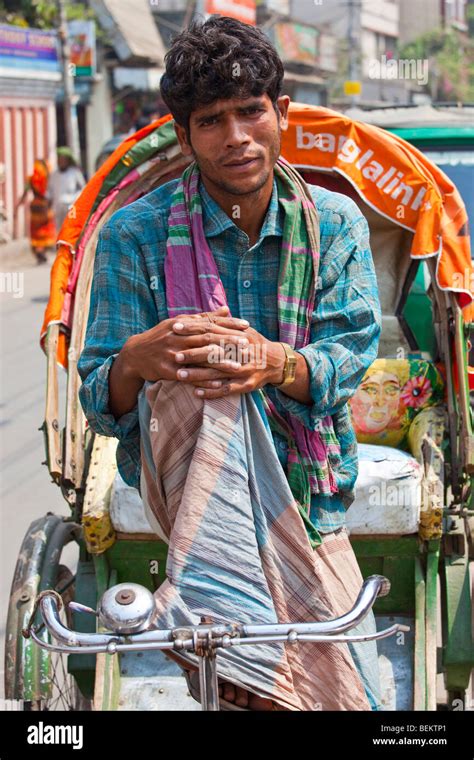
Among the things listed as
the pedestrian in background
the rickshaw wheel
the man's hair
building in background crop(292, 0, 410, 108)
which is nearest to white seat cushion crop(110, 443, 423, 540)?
the rickshaw wheel

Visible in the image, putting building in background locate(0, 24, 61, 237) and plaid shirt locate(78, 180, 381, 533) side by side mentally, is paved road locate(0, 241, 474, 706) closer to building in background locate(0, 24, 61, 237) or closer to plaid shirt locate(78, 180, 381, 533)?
plaid shirt locate(78, 180, 381, 533)

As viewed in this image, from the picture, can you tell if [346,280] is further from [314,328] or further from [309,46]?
[309,46]

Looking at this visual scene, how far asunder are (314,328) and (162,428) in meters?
0.39

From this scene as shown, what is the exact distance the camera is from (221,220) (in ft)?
7.63

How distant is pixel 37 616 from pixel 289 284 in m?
1.65

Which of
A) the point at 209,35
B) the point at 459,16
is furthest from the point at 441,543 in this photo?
the point at 459,16

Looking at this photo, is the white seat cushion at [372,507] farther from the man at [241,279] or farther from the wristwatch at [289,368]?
the wristwatch at [289,368]

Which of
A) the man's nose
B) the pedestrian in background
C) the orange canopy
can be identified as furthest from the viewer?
the pedestrian in background

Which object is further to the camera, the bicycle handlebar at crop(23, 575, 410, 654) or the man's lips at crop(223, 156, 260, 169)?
the man's lips at crop(223, 156, 260, 169)

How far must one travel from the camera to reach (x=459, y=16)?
4928cm

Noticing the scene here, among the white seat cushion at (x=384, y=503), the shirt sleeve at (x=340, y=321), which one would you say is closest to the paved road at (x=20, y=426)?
the white seat cushion at (x=384, y=503)

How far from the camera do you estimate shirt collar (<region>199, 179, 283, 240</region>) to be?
232 cm

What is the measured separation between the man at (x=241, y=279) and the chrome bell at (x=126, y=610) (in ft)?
1.25

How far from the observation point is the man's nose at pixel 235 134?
7.27ft
